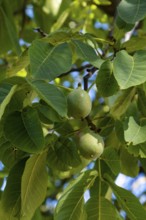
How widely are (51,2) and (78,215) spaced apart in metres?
1.44

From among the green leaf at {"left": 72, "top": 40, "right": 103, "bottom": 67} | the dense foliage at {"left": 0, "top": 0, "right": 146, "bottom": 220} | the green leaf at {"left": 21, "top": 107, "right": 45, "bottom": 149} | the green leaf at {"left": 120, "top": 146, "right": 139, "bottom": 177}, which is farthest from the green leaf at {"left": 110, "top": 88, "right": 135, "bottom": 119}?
the green leaf at {"left": 21, "top": 107, "right": 45, "bottom": 149}

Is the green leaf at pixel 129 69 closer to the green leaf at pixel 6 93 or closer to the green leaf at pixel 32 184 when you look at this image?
the green leaf at pixel 6 93

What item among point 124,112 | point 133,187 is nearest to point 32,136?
point 124,112

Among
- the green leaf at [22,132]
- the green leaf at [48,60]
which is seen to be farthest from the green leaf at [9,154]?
the green leaf at [48,60]

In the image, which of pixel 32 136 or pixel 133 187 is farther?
pixel 133 187

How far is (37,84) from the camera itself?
1.13 m

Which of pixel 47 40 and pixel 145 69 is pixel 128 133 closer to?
pixel 145 69

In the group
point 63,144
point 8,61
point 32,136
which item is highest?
point 32,136

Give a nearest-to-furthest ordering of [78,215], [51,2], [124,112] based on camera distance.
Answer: [78,215] → [124,112] → [51,2]

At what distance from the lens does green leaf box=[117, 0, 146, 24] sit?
136cm

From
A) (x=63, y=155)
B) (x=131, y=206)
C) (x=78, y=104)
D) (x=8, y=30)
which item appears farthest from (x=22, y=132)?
(x=8, y=30)

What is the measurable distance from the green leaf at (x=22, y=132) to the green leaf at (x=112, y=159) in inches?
Result: 15.1

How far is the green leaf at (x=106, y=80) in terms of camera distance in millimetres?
1261

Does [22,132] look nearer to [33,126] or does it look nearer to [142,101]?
[33,126]
